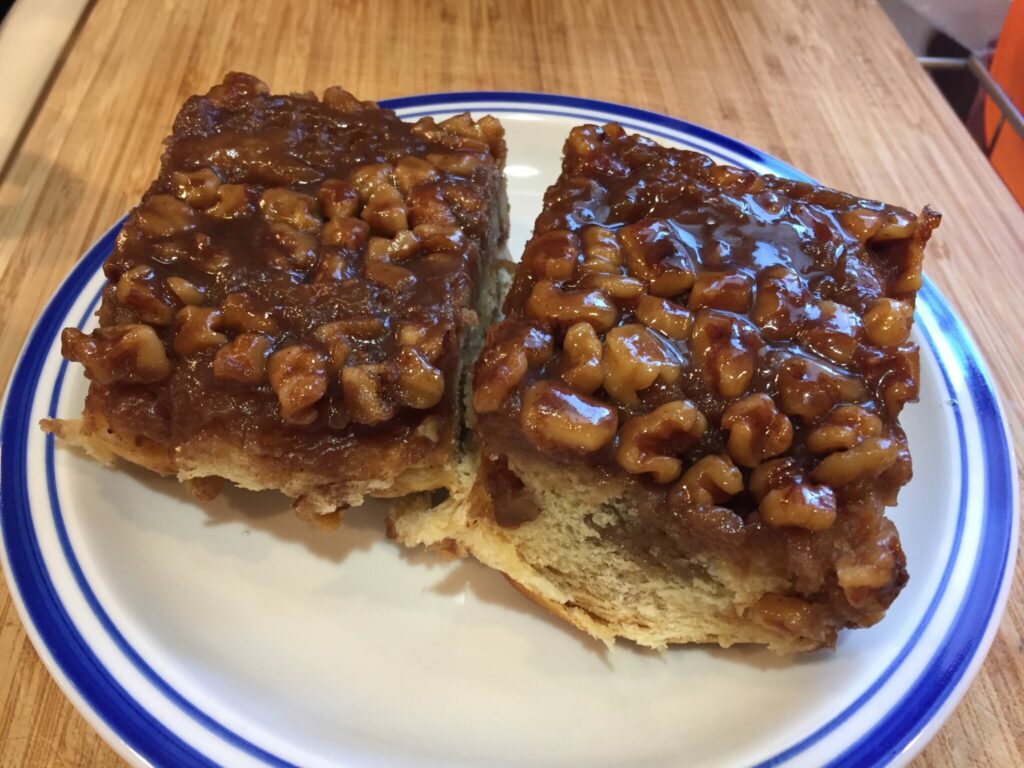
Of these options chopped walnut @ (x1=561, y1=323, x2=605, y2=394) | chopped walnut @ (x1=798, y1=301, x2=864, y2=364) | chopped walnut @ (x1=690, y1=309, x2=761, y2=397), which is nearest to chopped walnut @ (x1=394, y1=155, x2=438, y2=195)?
chopped walnut @ (x1=561, y1=323, x2=605, y2=394)

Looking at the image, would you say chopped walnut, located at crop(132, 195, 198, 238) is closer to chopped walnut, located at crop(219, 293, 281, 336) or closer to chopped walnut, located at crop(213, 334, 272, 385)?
chopped walnut, located at crop(219, 293, 281, 336)

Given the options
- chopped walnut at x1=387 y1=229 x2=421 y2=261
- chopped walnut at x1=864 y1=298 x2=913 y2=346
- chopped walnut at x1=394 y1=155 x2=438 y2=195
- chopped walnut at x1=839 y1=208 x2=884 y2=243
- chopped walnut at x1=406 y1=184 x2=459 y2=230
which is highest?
chopped walnut at x1=839 y1=208 x2=884 y2=243

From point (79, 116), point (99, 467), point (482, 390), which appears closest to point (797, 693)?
point (482, 390)

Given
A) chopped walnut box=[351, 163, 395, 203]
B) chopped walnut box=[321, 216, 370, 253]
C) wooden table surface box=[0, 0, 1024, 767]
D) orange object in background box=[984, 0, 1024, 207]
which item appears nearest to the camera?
chopped walnut box=[321, 216, 370, 253]

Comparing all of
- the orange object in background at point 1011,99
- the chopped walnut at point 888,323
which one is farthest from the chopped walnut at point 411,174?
the orange object in background at point 1011,99

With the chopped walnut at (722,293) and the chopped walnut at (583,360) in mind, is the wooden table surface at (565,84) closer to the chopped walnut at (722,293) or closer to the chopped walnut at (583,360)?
the chopped walnut at (722,293)

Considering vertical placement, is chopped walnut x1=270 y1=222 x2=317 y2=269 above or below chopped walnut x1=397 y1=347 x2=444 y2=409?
above
